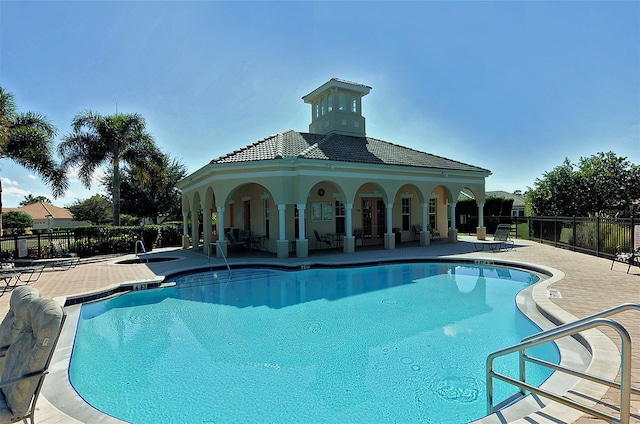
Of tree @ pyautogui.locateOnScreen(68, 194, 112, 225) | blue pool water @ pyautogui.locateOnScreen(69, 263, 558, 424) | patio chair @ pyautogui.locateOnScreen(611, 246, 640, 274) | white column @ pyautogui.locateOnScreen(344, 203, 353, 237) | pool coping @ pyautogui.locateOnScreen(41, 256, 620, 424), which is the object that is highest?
tree @ pyautogui.locateOnScreen(68, 194, 112, 225)

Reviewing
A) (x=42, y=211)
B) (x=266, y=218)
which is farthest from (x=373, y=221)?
(x=42, y=211)

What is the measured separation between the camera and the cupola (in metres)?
23.0

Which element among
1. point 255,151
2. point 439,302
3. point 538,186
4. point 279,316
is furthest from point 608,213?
point 279,316

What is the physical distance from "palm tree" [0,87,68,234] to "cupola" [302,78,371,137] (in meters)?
16.8

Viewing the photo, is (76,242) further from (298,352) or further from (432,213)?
(432,213)

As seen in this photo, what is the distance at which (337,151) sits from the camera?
18922 millimetres

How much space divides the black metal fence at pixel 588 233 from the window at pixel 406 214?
341 inches

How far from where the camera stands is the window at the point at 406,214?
23.1 metres

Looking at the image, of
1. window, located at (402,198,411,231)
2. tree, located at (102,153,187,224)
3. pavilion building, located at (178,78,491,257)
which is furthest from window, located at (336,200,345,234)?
tree, located at (102,153,187,224)

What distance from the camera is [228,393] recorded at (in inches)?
202

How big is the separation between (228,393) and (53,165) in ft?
71.0

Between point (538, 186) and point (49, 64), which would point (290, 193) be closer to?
point (49, 64)

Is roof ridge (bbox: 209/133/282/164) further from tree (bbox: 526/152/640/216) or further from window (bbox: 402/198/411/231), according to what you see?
tree (bbox: 526/152/640/216)

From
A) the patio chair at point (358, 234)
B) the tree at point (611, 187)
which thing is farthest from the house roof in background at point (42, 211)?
the tree at point (611, 187)
